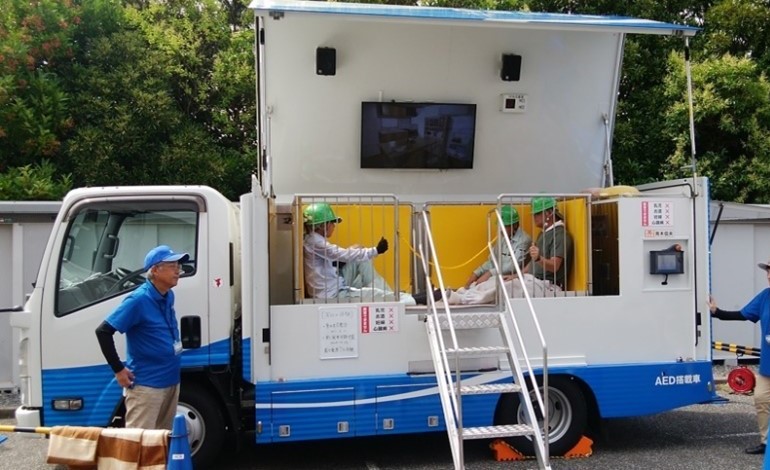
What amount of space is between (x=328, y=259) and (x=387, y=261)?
0.80 metres

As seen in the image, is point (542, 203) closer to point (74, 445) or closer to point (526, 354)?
point (526, 354)

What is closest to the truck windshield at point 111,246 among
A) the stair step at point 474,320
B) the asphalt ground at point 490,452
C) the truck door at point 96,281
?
the truck door at point 96,281

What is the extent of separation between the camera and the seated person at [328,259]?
5.33 metres

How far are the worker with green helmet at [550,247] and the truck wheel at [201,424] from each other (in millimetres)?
2708

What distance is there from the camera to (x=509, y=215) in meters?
5.96

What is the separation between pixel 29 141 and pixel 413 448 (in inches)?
291

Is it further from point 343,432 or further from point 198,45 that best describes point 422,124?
point 198,45

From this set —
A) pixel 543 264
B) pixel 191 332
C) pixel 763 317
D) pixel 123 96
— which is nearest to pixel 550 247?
pixel 543 264

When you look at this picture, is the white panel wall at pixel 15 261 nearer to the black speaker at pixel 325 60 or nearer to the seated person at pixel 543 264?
the black speaker at pixel 325 60

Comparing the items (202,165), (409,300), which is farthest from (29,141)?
(409,300)

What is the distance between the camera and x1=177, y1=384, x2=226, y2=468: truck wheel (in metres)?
5.16

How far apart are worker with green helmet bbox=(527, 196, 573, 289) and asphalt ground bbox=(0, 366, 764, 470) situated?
1.27m

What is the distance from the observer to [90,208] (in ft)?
16.7

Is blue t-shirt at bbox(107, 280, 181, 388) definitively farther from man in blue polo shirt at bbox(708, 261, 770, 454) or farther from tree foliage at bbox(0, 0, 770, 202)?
tree foliage at bbox(0, 0, 770, 202)
